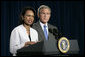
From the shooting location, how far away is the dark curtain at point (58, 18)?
2.24 meters

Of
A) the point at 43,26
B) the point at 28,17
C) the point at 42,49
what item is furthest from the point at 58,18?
the point at 42,49

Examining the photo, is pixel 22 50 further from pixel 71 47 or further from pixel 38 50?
pixel 71 47

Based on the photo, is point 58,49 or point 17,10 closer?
point 58,49

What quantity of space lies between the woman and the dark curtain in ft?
2.74

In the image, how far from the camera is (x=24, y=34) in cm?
116

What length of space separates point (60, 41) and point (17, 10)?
1.35m

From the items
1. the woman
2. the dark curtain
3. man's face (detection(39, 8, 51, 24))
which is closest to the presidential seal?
the woman

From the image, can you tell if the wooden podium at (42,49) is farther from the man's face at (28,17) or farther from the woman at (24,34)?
the man's face at (28,17)

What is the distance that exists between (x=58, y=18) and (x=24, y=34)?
1540 millimetres

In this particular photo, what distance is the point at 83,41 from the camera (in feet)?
9.32

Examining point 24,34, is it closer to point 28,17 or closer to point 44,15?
point 28,17

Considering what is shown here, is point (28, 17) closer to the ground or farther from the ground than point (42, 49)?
farther from the ground

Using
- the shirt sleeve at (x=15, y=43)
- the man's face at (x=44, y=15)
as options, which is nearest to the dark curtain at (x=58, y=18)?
the man's face at (x=44, y=15)

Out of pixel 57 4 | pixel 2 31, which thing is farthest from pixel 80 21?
pixel 2 31
